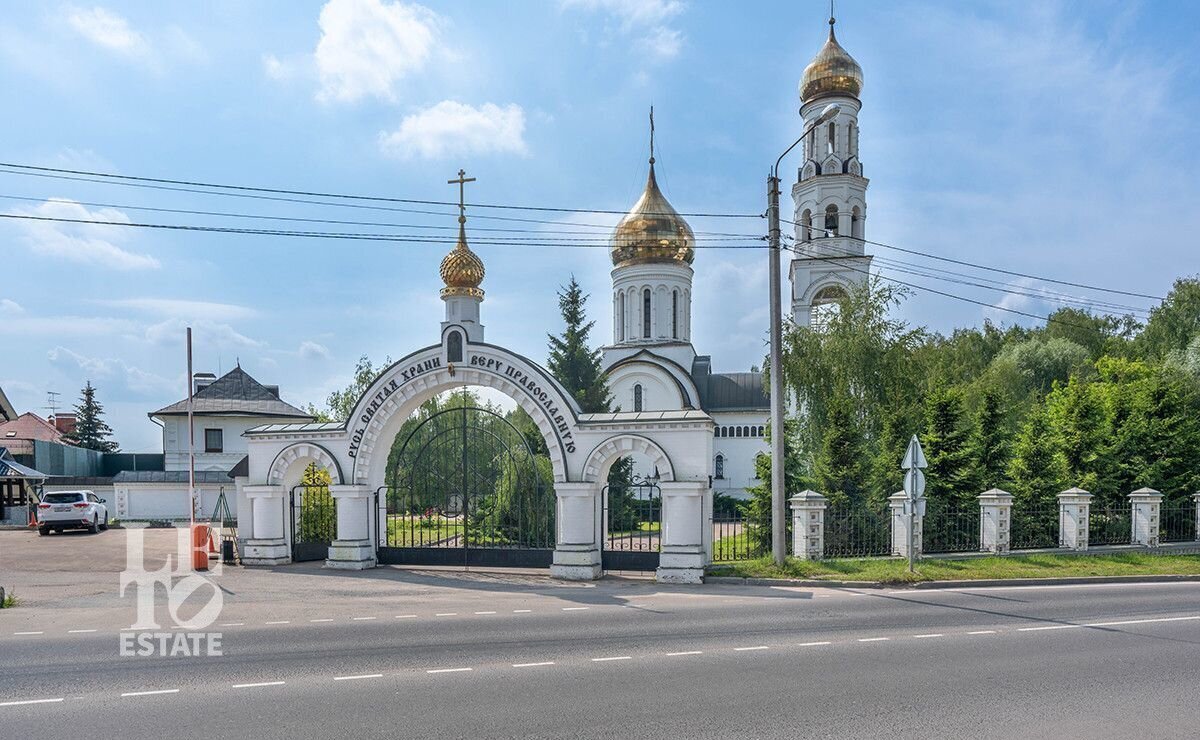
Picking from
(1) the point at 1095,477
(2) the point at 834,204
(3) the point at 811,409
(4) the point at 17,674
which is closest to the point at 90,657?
(4) the point at 17,674

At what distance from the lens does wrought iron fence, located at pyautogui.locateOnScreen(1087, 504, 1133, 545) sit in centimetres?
1856

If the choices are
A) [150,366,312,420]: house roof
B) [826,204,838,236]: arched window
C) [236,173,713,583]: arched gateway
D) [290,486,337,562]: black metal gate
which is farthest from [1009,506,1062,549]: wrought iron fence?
[150,366,312,420]: house roof

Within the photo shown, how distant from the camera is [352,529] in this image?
1644 centimetres

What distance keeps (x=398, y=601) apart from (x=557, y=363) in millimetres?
18593

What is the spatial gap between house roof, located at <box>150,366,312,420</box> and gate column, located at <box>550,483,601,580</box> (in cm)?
2499

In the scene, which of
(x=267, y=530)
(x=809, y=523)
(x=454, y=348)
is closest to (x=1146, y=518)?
(x=809, y=523)

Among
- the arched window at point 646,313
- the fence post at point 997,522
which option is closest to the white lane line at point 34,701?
the fence post at point 997,522

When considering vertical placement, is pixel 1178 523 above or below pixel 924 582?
above

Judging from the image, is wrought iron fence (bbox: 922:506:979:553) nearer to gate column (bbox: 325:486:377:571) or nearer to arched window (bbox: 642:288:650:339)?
gate column (bbox: 325:486:377:571)

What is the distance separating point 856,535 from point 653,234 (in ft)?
81.0

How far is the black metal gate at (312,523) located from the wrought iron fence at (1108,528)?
18698 mm

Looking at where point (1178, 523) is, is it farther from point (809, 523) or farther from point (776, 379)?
point (776, 379)

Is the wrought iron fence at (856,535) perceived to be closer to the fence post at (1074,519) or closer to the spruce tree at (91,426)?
the fence post at (1074,519)

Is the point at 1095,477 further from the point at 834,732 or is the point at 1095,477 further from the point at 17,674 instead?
the point at 17,674
